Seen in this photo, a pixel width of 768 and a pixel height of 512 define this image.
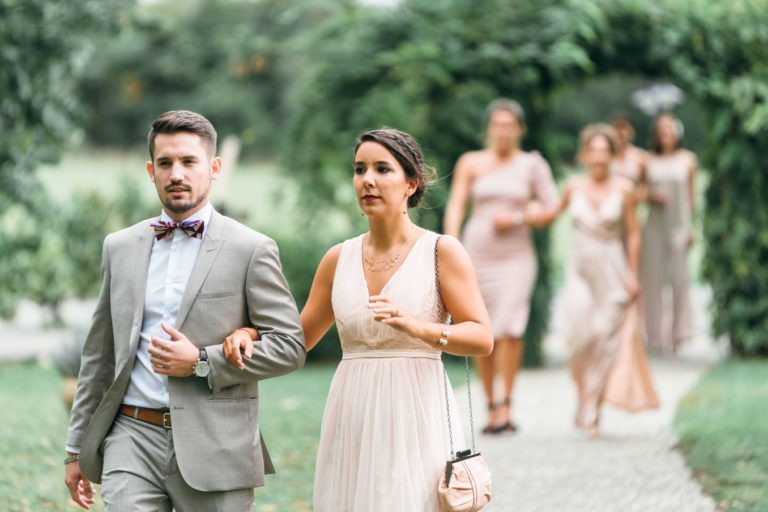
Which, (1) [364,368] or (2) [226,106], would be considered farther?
(2) [226,106]

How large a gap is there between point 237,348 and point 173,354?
0.66 ft

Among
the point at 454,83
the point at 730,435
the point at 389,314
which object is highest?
the point at 454,83

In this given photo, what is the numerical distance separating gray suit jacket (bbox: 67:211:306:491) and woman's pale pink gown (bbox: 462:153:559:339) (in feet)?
19.1

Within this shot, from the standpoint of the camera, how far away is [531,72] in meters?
13.0

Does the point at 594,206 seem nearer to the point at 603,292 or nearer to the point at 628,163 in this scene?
the point at 603,292

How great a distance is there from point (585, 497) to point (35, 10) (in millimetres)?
9197

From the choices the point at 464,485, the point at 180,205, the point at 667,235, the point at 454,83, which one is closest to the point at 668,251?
the point at 667,235

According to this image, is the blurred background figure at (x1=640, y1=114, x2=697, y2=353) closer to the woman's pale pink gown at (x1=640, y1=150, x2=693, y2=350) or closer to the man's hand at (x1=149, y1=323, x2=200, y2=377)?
the woman's pale pink gown at (x1=640, y1=150, x2=693, y2=350)

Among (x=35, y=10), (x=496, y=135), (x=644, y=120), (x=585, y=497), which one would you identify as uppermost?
(x=644, y=120)

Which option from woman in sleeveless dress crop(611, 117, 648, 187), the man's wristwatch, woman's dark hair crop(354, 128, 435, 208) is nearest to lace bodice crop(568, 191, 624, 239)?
woman in sleeveless dress crop(611, 117, 648, 187)

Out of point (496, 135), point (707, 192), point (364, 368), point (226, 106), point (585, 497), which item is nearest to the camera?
point (364, 368)

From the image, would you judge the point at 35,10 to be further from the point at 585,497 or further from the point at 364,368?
the point at 364,368

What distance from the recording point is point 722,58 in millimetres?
13781

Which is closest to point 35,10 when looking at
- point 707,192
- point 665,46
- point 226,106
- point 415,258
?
point 665,46
